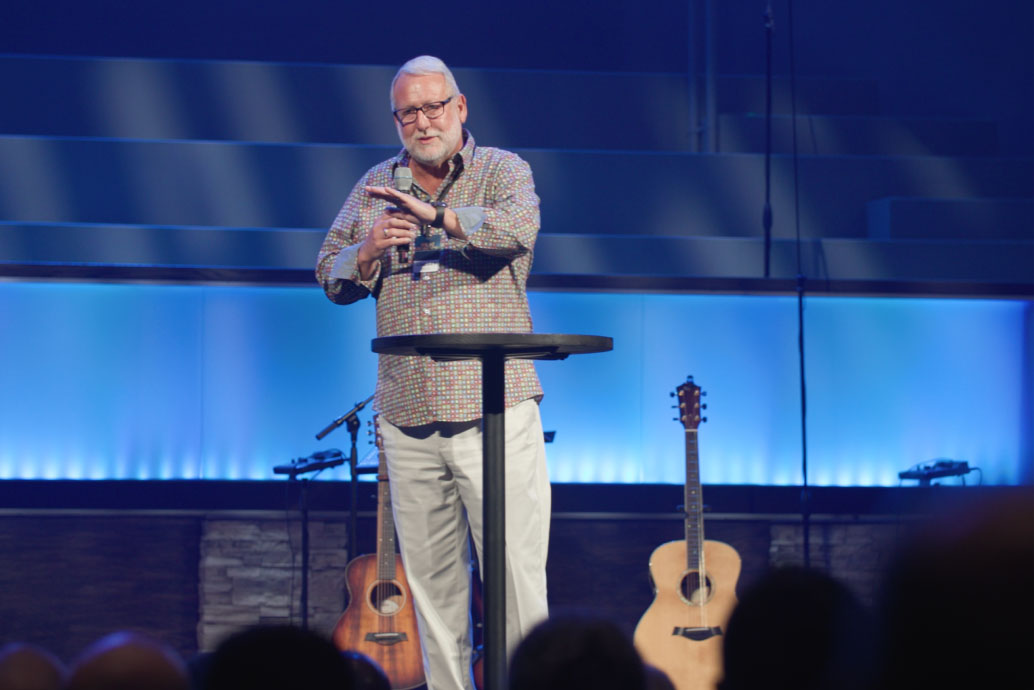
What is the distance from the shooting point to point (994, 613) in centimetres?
53

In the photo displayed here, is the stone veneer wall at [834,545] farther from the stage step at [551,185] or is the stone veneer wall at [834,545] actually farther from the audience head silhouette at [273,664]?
the audience head silhouette at [273,664]

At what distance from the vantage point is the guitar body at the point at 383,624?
334 cm

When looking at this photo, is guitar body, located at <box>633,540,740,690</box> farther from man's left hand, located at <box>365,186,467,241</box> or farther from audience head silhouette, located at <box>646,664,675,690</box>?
audience head silhouette, located at <box>646,664,675,690</box>

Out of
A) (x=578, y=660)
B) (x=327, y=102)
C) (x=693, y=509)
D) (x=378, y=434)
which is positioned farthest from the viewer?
(x=327, y=102)

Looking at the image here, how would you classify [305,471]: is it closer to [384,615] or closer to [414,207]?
[384,615]

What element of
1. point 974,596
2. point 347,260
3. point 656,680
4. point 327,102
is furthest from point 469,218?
point 327,102

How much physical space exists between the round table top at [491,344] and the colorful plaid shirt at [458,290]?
425mm

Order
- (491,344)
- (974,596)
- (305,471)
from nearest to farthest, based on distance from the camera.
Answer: (974,596) < (491,344) < (305,471)

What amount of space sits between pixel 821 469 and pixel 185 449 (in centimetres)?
240

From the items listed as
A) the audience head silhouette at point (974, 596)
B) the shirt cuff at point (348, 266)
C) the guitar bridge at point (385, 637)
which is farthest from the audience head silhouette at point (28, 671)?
the guitar bridge at point (385, 637)

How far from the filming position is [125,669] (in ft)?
2.86

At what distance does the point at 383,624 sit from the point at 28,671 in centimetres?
249

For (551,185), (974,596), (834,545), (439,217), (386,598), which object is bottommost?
(386,598)

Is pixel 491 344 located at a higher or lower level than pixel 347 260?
lower
